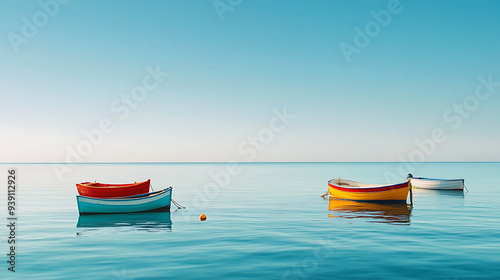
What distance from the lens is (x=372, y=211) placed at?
3186 cm

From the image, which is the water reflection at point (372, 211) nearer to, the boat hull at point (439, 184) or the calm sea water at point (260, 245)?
the calm sea water at point (260, 245)

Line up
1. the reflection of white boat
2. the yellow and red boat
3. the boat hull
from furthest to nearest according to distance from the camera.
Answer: the boat hull
the yellow and red boat
the reflection of white boat

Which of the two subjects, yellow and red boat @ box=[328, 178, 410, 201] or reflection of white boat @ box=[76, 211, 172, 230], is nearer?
reflection of white boat @ box=[76, 211, 172, 230]

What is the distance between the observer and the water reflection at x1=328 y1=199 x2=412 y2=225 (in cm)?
2722

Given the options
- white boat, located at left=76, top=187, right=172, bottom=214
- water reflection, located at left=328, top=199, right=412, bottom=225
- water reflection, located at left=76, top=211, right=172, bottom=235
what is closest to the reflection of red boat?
white boat, located at left=76, top=187, right=172, bottom=214

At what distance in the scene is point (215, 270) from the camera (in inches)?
554

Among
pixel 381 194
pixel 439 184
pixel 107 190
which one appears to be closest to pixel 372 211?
pixel 381 194

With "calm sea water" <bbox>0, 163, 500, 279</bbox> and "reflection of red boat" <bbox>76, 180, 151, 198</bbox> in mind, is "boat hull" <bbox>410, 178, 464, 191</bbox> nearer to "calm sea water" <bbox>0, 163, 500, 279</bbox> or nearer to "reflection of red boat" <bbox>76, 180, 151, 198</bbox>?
"calm sea water" <bbox>0, 163, 500, 279</bbox>

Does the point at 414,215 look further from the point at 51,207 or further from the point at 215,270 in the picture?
the point at 51,207

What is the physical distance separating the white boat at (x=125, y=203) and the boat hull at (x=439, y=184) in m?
39.5

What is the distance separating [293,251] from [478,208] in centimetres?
2588

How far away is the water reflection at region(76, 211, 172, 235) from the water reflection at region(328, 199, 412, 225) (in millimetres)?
12607

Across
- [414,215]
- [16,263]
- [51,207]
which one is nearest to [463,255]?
[414,215]

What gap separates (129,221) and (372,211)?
1914 cm
